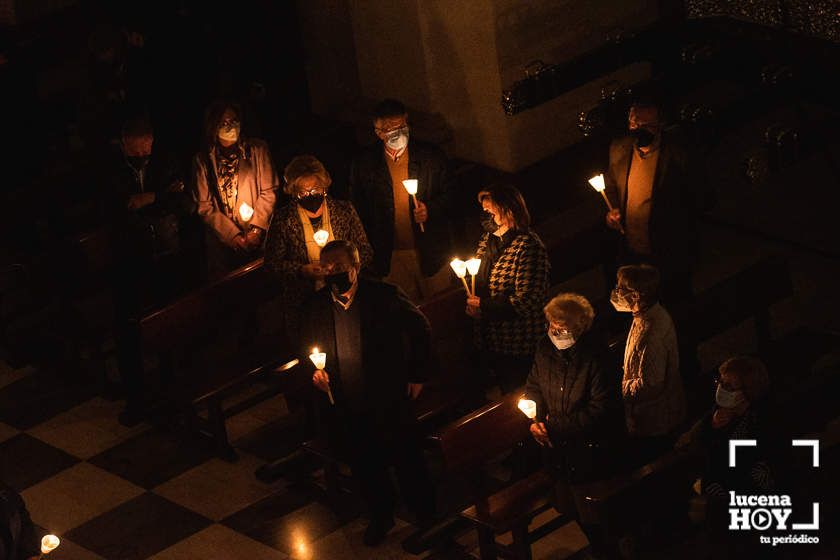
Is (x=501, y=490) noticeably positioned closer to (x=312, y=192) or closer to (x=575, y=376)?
(x=575, y=376)

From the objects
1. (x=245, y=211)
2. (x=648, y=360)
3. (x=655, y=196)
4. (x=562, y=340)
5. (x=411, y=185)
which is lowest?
(x=648, y=360)

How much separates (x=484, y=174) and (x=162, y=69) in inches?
90.6

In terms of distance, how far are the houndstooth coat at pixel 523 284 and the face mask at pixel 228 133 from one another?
5.69 feet

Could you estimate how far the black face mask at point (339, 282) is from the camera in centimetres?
892

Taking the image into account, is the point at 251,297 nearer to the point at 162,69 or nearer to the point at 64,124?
the point at 162,69

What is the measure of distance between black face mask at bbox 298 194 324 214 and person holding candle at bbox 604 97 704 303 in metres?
1.60

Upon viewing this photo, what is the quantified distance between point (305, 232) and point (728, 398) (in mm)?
2641

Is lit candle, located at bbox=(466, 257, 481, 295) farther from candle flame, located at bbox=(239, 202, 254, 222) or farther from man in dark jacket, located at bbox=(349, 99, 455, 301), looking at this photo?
candle flame, located at bbox=(239, 202, 254, 222)

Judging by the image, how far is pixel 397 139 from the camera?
1016 cm

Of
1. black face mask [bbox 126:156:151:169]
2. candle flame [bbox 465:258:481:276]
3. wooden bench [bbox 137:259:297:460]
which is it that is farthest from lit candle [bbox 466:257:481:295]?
black face mask [bbox 126:156:151:169]

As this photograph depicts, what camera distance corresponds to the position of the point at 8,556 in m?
7.86

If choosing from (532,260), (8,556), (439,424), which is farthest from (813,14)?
(8,556)

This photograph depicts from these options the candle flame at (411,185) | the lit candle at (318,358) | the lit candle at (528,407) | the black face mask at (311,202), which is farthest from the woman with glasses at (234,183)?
the lit candle at (528,407)

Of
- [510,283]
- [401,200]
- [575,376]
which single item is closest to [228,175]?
[401,200]
